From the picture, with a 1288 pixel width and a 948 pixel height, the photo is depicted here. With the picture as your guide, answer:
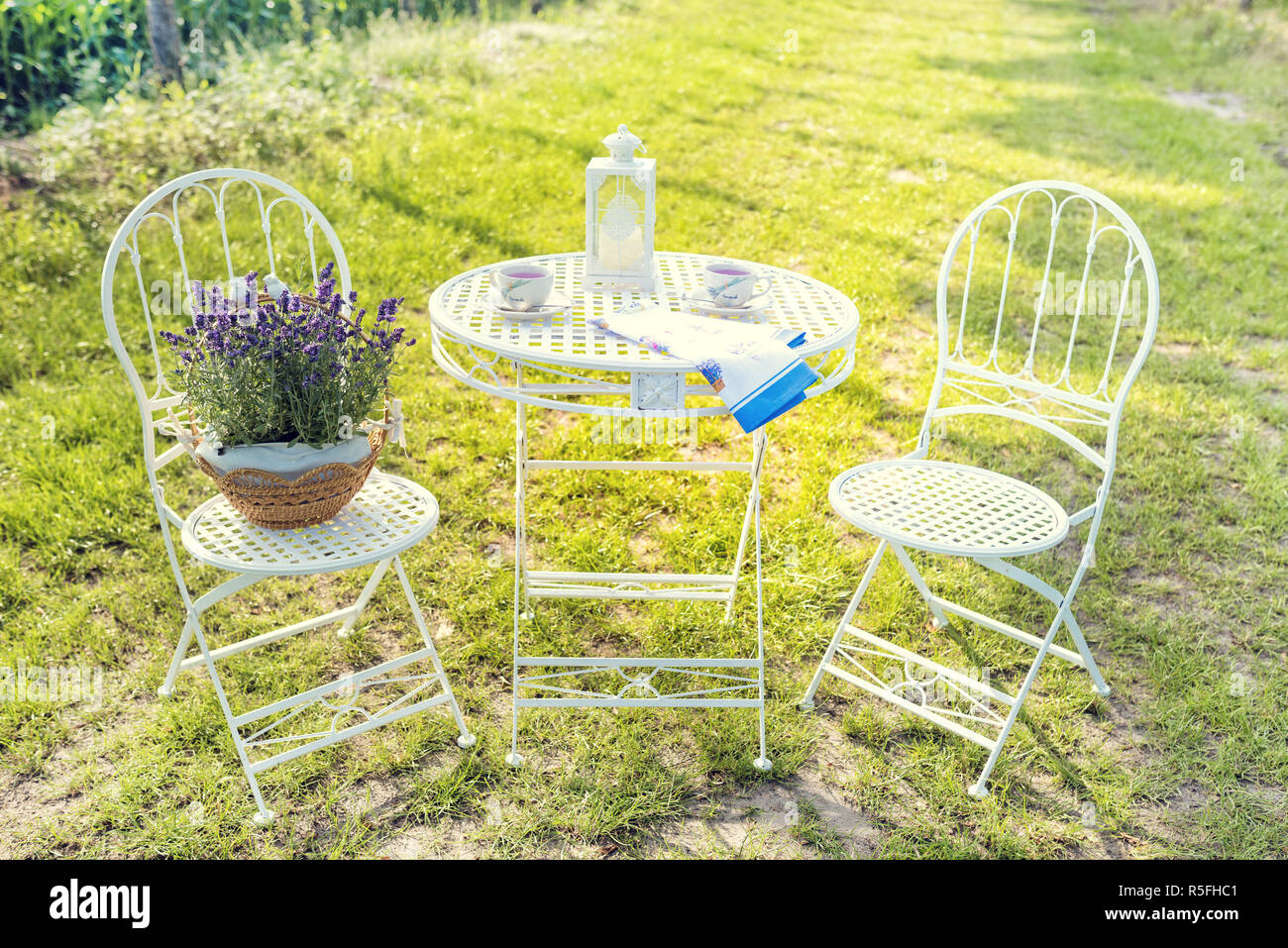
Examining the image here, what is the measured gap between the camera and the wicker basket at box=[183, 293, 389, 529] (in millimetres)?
2381

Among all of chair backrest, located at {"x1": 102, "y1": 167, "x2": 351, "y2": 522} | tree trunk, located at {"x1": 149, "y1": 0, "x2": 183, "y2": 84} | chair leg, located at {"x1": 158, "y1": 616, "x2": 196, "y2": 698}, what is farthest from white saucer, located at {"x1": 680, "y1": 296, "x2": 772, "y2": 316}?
tree trunk, located at {"x1": 149, "y1": 0, "x2": 183, "y2": 84}

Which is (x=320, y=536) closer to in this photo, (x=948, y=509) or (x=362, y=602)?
(x=362, y=602)

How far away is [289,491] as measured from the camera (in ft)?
7.85

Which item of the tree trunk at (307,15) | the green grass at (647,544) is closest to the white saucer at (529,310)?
the green grass at (647,544)

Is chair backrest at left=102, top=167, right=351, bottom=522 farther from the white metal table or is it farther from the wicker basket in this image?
the wicker basket

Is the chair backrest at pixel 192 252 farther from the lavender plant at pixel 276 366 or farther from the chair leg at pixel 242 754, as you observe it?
the chair leg at pixel 242 754

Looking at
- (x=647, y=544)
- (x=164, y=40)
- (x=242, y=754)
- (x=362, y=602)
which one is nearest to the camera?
(x=242, y=754)

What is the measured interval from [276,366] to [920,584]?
1988 millimetres

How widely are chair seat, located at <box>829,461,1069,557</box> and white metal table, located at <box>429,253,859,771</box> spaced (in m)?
0.33

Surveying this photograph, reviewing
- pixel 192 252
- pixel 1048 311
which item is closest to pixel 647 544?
pixel 1048 311

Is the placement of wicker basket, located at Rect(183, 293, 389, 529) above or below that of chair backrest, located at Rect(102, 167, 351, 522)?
above

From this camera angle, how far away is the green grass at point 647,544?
2.51 meters
